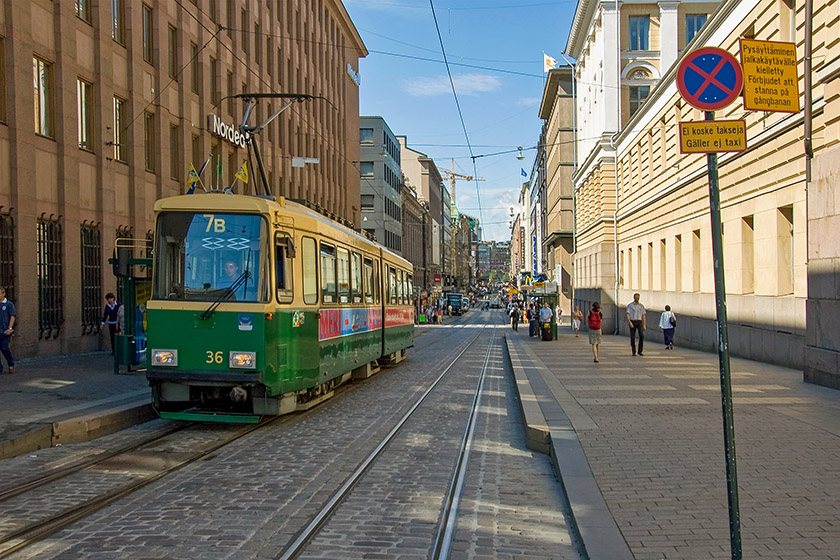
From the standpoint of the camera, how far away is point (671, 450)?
802 cm

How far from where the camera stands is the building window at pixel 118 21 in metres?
22.1

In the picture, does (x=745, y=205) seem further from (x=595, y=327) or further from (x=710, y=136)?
(x=710, y=136)

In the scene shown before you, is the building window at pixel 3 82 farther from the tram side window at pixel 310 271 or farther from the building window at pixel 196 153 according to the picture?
the building window at pixel 196 153

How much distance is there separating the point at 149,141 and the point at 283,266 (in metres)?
16.3

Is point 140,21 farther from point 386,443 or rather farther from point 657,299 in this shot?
point 657,299

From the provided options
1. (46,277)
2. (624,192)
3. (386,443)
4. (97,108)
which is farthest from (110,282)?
(624,192)

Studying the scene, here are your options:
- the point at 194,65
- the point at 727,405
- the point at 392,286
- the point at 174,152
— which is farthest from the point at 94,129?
the point at 727,405

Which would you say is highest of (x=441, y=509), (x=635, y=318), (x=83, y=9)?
(x=83, y=9)

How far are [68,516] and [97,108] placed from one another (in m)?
17.1

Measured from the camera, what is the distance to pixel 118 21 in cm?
2248

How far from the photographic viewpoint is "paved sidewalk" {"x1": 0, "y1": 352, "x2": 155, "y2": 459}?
8828mm

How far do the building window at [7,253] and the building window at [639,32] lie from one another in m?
35.4

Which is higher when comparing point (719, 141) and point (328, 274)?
point (719, 141)

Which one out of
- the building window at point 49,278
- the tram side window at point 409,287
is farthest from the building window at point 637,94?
the building window at point 49,278
